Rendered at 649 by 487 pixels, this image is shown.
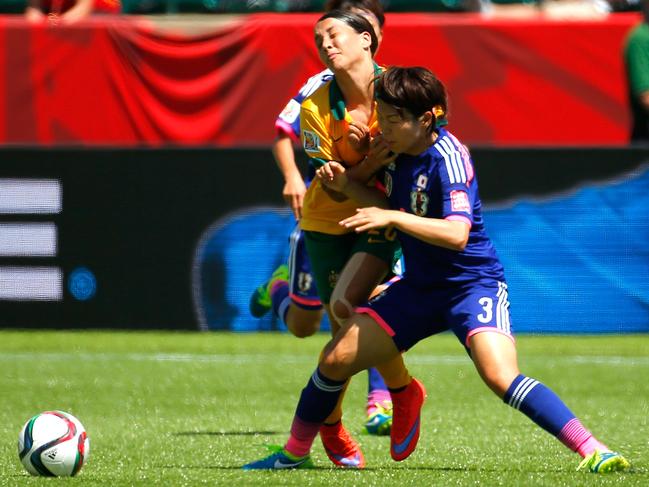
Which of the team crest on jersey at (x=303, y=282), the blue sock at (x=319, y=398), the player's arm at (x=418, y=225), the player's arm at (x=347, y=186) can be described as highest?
the player's arm at (x=418, y=225)

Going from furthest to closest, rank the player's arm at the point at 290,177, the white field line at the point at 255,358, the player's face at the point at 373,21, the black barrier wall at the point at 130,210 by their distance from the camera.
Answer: the black barrier wall at the point at 130,210, the white field line at the point at 255,358, the player's arm at the point at 290,177, the player's face at the point at 373,21

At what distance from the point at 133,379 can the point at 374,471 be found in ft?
11.7

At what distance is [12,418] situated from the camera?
7.41 m

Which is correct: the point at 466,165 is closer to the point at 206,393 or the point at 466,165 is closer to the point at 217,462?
the point at 217,462

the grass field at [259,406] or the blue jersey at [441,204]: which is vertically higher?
the blue jersey at [441,204]

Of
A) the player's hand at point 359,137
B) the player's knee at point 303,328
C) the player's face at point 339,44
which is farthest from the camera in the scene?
the player's knee at point 303,328

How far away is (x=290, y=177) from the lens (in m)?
7.16

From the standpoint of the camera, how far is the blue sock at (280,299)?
8.01 meters

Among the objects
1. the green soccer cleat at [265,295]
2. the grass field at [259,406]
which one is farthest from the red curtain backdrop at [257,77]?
the green soccer cleat at [265,295]

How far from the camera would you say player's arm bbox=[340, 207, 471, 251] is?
528cm

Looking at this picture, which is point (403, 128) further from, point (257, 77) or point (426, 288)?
point (257, 77)

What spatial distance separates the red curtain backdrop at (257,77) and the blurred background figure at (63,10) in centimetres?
23

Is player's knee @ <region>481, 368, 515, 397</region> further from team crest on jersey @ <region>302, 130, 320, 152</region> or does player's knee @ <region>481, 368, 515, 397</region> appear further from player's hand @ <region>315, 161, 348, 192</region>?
team crest on jersey @ <region>302, 130, 320, 152</region>

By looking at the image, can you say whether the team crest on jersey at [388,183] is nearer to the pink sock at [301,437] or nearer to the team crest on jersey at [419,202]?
the team crest on jersey at [419,202]
